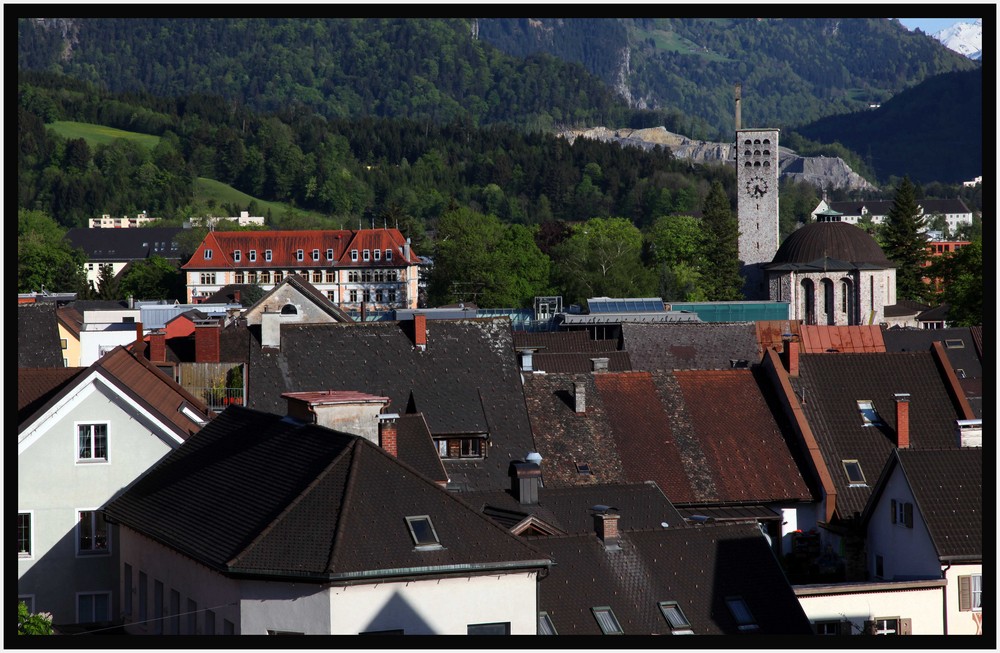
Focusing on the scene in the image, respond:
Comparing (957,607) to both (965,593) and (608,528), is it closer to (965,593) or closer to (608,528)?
(965,593)

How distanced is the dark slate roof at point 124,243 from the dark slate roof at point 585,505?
14366 cm

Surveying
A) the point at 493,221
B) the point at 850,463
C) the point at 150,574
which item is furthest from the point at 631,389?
the point at 493,221

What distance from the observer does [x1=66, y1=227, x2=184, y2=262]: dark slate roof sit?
167m

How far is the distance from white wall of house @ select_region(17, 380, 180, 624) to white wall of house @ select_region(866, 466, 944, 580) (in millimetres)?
12607

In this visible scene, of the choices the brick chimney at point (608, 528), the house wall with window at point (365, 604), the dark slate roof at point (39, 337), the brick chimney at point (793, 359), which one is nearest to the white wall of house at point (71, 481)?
the house wall with window at point (365, 604)

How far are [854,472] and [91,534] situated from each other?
1737 cm

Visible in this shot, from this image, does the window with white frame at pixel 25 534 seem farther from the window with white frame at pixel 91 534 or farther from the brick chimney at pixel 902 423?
the brick chimney at pixel 902 423

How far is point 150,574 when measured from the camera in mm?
21094

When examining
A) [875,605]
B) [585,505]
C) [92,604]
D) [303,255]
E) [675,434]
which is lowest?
[92,604]

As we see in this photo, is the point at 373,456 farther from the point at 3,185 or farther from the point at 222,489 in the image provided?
the point at 3,185

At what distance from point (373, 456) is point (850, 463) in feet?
57.6

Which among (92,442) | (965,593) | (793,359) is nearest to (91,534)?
(92,442)

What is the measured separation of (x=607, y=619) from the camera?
68.4ft

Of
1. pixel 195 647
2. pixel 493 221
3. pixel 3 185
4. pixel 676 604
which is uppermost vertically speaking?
pixel 493 221
